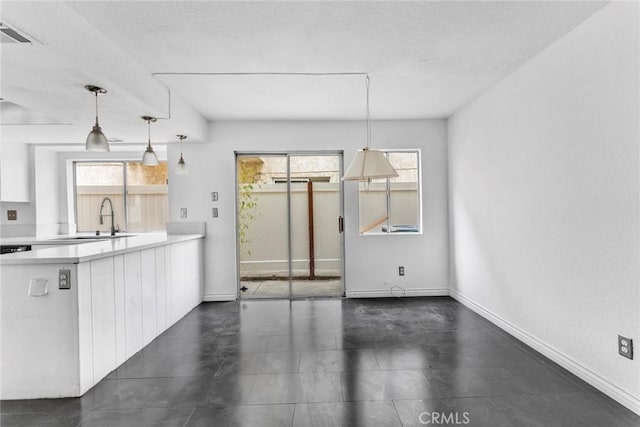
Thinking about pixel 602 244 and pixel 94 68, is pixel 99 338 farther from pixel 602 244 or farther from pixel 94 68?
pixel 602 244

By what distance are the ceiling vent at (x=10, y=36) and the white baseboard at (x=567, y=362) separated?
408cm

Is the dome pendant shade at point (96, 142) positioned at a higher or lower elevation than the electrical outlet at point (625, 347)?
higher

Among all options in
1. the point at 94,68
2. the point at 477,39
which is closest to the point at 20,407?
the point at 94,68

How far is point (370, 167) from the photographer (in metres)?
3.03

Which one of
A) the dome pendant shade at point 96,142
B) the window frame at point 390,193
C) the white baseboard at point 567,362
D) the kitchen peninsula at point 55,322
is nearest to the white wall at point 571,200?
the white baseboard at point 567,362

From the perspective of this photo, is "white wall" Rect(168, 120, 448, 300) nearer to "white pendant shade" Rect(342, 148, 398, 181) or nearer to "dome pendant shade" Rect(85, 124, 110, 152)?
"white pendant shade" Rect(342, 148, 398, 181)

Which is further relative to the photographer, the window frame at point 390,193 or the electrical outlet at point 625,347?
the window frame at point 390,193

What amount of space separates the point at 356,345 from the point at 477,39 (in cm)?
267

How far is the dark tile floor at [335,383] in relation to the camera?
6.83 feet

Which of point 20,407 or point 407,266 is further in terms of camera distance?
point 407,266

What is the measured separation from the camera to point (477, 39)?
2.67 meters

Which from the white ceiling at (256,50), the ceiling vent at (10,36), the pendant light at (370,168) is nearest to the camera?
the ceiling vent at (10,36)

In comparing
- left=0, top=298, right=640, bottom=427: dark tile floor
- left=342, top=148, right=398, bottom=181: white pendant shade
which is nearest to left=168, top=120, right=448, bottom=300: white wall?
left=0, top=298, right=640, bottom=427: dark tile floor

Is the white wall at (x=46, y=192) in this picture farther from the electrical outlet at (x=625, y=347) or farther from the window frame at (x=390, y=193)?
the electrical outlet at (x=625, y=347)
